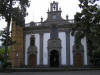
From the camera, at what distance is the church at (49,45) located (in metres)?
40.1

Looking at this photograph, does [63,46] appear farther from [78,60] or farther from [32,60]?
[32,60]

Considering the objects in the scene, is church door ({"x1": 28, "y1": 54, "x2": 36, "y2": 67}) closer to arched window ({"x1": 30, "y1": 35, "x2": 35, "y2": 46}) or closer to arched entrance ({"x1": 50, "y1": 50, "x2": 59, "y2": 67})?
arched window ({"x1": 30, "y1": 35, "x2": 35, "y2": 46})

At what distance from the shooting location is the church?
4006 cm

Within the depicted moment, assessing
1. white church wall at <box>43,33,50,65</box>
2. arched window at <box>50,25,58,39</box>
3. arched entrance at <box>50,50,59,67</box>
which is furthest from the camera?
arched entrance at <box>50,50,59,67</box>

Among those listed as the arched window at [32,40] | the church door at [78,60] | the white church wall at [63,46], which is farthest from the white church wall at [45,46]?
the church door at [78,60]

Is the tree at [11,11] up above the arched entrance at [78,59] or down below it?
above

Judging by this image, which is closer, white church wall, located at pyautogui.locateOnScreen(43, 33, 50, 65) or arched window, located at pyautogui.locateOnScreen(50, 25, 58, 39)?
white church wall, located at pyautogui.locateOnScreen(43, 33, 50, 65)

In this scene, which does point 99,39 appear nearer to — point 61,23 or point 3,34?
point 3,34

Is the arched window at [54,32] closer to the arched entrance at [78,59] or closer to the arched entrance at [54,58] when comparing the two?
the arched entrance at [54,58]

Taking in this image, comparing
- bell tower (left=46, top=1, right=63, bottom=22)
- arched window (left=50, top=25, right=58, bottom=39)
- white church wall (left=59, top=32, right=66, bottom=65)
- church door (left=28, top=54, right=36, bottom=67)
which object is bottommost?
church door (left=28, top=54, right=36, bottom=67)

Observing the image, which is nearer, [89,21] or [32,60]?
[89,21]

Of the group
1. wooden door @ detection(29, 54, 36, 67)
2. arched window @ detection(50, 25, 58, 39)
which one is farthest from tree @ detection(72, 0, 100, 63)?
wooden door @ detection(29, 54, 36, 67)

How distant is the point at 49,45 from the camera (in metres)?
41.4

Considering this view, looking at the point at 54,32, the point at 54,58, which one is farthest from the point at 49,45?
the point at 54,58
